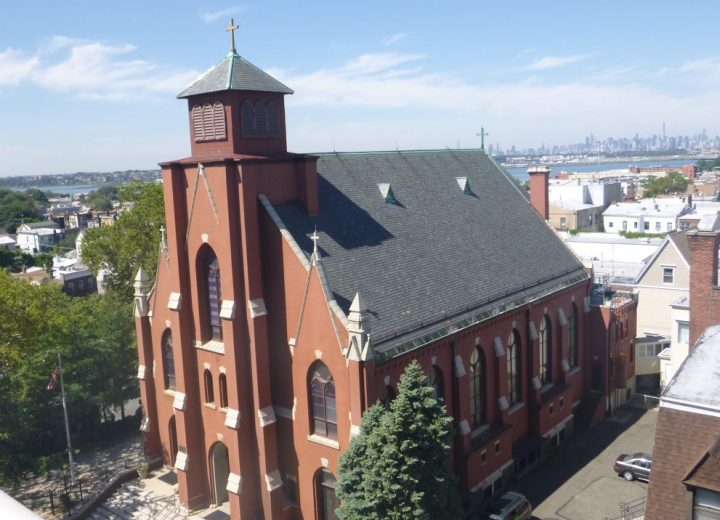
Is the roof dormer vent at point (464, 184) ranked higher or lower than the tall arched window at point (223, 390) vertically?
higher

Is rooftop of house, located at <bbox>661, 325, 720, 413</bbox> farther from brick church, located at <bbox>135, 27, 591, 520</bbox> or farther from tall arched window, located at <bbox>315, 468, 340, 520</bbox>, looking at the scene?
tall arched window, located at <bbox>315, 468, 340, 520</bbox>

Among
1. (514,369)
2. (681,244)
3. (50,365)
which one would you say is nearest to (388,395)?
(514,369)

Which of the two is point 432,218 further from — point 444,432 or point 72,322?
point 72,322

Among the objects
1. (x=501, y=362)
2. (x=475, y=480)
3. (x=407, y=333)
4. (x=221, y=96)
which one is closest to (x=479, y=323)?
(x=501, y=362)

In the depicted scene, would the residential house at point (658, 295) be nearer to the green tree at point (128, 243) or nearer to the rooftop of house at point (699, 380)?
the rooftop of house at point (699, 380)

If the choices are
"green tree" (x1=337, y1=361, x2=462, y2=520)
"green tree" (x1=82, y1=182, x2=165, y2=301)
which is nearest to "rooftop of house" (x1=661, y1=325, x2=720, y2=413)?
"green tree" (x1=337, y1=361, x2=462, y2=520)

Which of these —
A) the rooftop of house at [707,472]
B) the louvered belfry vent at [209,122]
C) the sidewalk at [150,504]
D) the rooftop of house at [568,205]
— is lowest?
the sidewalk at [150,504]

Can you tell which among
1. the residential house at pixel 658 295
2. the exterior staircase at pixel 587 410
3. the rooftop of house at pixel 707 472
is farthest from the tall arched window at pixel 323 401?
the residential house at pixel 658 295
